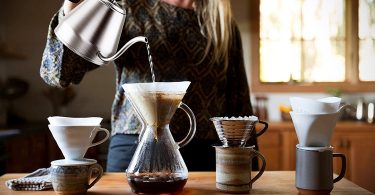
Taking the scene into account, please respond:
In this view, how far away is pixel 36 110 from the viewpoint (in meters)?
3.60

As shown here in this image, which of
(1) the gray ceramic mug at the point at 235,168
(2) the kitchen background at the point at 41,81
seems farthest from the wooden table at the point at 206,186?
(2) the kitchen background at the point at 41,81

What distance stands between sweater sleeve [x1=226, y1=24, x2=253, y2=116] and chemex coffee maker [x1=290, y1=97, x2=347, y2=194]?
0.49 metres

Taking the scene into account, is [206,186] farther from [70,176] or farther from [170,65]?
[170,65]

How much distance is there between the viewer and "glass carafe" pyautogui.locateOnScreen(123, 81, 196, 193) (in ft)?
2.72

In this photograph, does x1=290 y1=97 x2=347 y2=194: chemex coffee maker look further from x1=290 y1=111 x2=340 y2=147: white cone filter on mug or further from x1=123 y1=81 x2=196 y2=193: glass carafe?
x1=123 y1=81 x2=196 y2=193: glass carafe

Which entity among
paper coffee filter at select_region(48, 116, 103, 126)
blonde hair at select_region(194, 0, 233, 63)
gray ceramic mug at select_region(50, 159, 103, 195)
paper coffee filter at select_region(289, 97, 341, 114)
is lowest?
gray ceramic mug at select_region(50, 159, 103, 195)

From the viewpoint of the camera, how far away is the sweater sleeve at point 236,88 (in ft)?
4.48

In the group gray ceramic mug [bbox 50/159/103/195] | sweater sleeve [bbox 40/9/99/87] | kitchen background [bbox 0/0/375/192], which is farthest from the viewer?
kitchen background [bbox 0/0/375/192]

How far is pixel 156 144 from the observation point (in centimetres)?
87

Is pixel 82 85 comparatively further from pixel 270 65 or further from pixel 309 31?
pixel 309 31

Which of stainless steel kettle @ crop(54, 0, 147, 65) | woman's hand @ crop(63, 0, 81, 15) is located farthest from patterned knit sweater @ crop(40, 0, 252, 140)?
stainless steel kettle @ crop(54, 0, 147, 65)

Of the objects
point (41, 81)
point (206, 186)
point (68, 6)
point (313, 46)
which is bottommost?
point (206, 186)

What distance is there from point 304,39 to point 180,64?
257cm

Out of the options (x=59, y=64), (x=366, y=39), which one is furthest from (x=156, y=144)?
(x=366, y=39)
